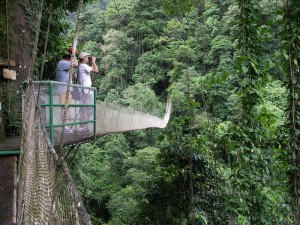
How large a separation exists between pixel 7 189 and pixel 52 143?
36 cm

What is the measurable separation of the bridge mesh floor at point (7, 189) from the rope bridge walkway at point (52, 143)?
0.54 feet

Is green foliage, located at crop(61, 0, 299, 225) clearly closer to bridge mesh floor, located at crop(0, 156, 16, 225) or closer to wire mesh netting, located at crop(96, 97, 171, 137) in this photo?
wire mesh netting, located at crop(96, 97, 171, 137)

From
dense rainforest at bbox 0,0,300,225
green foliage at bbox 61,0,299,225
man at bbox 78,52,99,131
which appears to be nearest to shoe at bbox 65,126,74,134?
man at bbox 78,52,99,131

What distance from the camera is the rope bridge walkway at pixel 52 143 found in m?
0.75

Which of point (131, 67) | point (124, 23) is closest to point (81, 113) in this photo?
point (131, 67)

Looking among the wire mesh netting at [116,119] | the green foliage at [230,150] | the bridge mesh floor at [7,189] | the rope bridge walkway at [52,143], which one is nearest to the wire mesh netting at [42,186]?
the rope bridge walkway at [52,143]

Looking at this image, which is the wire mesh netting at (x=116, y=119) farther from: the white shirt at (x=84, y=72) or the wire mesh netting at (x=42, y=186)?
the wire mesh netting at (x=42, y=186)

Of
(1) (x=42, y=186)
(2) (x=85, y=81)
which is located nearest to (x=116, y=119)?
(2) (x=85, y=81)

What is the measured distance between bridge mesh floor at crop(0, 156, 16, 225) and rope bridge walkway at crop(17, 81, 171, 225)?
0.16 meters

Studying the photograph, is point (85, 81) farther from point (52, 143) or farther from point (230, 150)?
point (230, 150)

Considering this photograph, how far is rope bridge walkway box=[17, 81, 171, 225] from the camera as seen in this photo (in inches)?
29.4

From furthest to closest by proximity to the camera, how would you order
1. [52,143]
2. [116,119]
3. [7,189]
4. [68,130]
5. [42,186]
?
[116,119], [68,130], [52,143], [7,189], [42,186]

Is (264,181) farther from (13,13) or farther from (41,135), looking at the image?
(13,13)

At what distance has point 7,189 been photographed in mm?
1694
